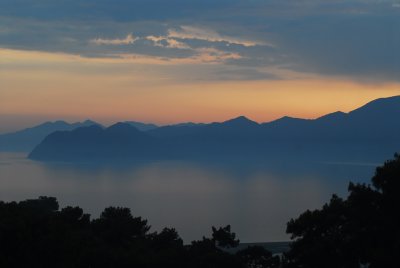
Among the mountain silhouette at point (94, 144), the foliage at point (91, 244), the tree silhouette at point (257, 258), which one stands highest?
the mountain silhouette at point (94, 144)

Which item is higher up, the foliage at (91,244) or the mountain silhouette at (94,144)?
the mountain silhouette at (94,144)

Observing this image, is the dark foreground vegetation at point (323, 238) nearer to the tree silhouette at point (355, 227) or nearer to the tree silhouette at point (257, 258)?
the tree silhouette at point (355, 227)

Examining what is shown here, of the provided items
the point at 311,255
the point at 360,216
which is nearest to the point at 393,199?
the point at 360,216

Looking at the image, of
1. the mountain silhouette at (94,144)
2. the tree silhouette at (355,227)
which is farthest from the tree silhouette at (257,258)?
the mountain silhouette at (94,144)

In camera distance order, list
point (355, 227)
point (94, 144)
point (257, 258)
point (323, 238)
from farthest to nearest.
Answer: point (94, 144) → point (257, 258) → point (323, 238) → point (355, 227)

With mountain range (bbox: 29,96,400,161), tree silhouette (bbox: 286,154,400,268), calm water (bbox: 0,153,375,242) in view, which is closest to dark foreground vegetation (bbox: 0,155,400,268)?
tree silhouette (bbox: 286,154,400,268)

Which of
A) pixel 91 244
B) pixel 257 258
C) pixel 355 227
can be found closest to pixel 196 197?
pixel 257 258

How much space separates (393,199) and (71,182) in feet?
207

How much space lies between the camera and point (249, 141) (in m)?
185

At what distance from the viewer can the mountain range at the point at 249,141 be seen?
151 m

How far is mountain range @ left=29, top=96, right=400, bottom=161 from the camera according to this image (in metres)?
151

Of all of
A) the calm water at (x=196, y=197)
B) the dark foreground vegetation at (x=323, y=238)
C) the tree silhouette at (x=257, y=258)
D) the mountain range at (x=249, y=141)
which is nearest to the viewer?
the dark foreground vegetation at (x=323, y=238)

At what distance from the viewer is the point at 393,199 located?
816 cm

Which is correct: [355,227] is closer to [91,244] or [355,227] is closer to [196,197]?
[91,244]
